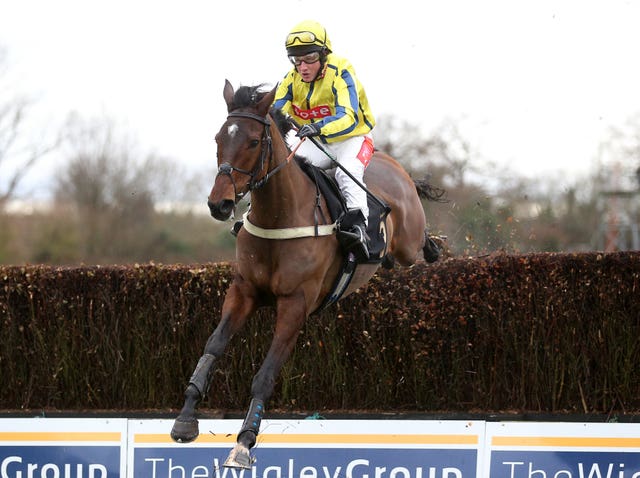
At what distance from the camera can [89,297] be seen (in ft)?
23.2

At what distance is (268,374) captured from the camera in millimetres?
4641

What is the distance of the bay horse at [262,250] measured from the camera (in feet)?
14.2

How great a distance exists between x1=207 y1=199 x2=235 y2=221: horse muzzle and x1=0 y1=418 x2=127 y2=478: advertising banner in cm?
272

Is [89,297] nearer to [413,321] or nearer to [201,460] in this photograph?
[201,460]

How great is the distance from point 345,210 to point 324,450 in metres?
1.84

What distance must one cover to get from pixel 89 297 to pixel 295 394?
1.93 m

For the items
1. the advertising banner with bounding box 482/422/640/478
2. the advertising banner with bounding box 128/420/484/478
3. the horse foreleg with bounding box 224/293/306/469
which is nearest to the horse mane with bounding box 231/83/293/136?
the horse foreleg with bounding box 224/293/306/469

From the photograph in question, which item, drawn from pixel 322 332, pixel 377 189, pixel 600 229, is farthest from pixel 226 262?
pixel 600 229

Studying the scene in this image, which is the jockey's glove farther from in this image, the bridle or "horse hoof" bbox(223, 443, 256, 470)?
"horse hoof" bbox(223, 443, 256, 470)

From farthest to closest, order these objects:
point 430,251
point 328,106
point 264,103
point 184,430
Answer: point 430,251 < point 328,106 < point 264,103 < point 184,430

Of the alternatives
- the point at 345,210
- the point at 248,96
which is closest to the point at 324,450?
the point at 345,210

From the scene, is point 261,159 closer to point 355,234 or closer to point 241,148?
point 241,148

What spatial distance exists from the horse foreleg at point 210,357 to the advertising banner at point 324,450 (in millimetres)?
1458

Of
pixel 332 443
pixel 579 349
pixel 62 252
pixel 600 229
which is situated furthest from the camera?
pixel 62 252
